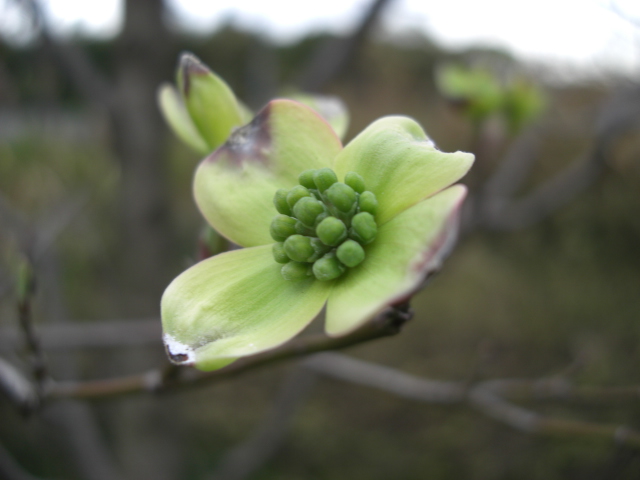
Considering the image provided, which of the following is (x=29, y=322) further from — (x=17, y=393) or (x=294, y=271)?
(x=294, y=271)

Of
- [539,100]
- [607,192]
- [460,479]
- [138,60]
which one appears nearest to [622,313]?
[607,192]

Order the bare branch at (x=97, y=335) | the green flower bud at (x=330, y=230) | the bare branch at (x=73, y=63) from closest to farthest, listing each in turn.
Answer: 1. the green flower bud at (x=330, y=230)
2. the bare branch at (x=73, y=63)
3. the bare branch at (x=97, y=335)

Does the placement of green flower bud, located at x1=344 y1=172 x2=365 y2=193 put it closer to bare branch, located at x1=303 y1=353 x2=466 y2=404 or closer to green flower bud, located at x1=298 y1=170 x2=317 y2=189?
green flower bud, located at x1=298 y1=170 x2=317 y2=189

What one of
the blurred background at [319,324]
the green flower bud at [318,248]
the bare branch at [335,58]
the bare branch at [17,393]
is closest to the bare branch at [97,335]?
the blurred background at [319,324]

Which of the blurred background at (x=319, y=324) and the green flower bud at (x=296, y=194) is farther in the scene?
the blurred background at (x=319, y=324)

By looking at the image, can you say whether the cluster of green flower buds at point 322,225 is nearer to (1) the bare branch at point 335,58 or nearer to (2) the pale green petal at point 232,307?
(2) the pale green petal at point 232,307

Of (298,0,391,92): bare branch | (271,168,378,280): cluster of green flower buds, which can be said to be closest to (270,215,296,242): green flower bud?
(271,168,378,280): cluster of green flower buds

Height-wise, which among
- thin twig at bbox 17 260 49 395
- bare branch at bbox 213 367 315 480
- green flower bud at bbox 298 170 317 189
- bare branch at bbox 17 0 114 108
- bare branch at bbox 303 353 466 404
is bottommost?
bare branch at bbox 213 367 315 480
